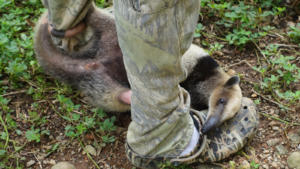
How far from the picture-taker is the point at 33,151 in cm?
249

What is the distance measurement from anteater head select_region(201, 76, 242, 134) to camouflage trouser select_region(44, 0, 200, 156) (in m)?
0.24

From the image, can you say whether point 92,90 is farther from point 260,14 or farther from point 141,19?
point 260,14

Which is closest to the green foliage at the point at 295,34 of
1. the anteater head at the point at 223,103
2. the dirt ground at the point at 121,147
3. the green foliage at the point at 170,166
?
the dirt ground at the point at 121,147

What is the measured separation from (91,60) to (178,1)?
157 centimetres

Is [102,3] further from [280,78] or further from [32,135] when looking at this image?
[280,78]

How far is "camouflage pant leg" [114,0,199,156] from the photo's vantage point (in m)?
1.46

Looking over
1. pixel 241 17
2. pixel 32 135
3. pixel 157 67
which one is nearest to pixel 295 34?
pixel 241 17

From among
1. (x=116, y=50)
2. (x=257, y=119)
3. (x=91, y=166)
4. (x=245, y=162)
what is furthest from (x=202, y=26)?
(x=91, y=166)

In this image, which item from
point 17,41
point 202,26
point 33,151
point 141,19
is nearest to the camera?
point 141,19

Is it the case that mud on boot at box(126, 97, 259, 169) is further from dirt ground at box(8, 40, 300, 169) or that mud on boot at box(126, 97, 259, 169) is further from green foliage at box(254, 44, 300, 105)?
green foliage at box(254, 44, 300, 105)

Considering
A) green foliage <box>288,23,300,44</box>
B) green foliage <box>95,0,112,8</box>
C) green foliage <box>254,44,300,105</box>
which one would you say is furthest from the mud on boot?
green foliage <box>95,0,112,8</box>

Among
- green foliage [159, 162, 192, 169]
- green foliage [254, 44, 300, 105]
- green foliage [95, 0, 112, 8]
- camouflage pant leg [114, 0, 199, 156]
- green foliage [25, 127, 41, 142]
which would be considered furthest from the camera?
green foliage [95, 0, 112, 8]

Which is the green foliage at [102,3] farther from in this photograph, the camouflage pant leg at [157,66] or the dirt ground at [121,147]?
the camouflage pant leg at [157,66]

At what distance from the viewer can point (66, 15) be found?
2.58m
